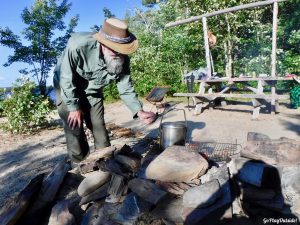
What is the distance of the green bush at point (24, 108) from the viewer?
8406mm

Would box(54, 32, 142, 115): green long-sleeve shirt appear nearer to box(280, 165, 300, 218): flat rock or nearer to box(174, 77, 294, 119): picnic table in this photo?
box(280, 165, 300, 218): flat rock

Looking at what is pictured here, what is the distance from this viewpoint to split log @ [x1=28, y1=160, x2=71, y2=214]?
121 inches

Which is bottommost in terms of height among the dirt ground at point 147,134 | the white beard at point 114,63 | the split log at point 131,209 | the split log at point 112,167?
the dirt ground at point 147,134

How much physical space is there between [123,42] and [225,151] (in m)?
2.03

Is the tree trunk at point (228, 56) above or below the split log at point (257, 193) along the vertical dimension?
above

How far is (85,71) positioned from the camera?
12.2ft

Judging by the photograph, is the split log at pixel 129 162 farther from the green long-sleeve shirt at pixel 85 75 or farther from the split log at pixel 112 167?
the green long-sleeve shirt at pixel 85 75

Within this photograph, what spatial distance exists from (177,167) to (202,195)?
0.41 m

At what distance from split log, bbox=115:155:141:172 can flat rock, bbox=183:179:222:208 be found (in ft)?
2.76

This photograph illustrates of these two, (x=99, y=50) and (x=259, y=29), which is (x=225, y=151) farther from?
(x=259, y=29)

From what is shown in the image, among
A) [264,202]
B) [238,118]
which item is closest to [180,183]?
[264,202]

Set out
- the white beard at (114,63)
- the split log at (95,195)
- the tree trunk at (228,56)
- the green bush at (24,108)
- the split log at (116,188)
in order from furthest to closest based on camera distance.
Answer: the tree trunk at (228,56) < the green bush at (24,108) < the white beard at (114,63) < the split log at (95,195) < the split log at (116,188)

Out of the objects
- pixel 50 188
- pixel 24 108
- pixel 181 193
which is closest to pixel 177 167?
pixel 181 193

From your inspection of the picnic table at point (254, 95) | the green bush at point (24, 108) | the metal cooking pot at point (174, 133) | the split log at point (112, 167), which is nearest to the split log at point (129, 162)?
the split log at point (112, 167)
